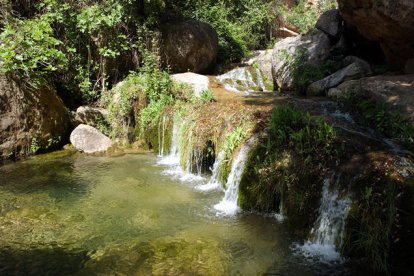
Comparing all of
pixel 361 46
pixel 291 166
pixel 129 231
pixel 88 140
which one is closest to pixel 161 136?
pixel 88 140

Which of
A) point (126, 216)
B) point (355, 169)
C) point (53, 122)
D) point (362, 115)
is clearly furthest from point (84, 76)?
point (355, 169)

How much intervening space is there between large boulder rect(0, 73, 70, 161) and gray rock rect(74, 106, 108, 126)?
655 mm

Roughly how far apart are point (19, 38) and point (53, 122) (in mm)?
2378

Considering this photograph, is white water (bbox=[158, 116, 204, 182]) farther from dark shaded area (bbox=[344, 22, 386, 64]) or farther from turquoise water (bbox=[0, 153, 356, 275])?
dark shaded area (bbox=[344, 22, 386, 64])

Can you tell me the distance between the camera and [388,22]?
8656mm

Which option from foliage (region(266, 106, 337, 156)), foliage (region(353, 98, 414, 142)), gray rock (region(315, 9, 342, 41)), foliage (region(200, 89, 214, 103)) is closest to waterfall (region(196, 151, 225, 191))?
foliage (region(266, 106, 337, 156))

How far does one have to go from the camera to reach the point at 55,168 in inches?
348

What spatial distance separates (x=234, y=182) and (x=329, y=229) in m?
2.12

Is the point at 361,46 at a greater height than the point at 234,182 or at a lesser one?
greater

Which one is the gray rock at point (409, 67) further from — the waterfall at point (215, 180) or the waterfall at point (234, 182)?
the waterfall at point (215, 180)

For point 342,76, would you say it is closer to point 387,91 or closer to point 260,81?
point 387,91

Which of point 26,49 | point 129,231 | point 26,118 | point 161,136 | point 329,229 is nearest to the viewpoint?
point 329,229

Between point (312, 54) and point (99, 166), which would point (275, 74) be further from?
point (99, 166)

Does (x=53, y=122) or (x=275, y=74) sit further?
(x=275, y=74)
